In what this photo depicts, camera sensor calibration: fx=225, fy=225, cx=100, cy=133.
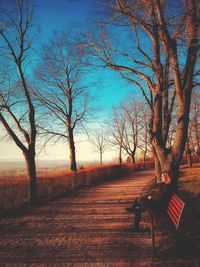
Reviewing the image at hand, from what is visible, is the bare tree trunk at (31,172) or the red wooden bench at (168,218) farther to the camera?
the bare tree trunk at (31,172)

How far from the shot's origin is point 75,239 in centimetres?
497

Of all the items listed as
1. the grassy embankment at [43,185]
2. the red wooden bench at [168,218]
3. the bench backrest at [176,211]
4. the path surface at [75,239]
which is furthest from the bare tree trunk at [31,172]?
the bench backrest at [176,211]

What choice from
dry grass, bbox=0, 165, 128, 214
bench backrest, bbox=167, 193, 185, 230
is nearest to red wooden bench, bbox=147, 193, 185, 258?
bench backrest, bbox=167, 193, 185, 230

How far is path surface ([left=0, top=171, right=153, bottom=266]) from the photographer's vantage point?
4004 mm

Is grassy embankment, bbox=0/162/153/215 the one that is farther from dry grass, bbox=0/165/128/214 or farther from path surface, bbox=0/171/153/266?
path surface, bbox=0/171/153/266

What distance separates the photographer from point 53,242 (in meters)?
4.83

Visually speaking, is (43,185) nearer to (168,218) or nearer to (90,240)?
(90,240)

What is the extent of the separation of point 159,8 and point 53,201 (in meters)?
8.57

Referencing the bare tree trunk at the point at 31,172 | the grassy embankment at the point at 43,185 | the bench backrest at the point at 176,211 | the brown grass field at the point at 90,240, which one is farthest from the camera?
the bare tree trunk at the point at 31,172

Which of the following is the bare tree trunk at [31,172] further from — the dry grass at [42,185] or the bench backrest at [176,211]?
the bench backrest at [176,211]

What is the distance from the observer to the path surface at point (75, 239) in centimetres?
400

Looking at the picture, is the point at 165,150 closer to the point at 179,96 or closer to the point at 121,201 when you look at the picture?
the point at 179,96

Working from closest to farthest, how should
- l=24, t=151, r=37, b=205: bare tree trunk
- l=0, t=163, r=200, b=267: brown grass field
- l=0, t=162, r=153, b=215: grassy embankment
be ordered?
l=0, t=163, r=200, b=267: brown grass field, l=0, t=162, r=153, b=215: grassy embankment, l=24, t=151, r=37, b=205: bare tree trunk

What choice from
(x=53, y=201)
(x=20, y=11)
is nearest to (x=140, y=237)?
(x=53, y=201)
